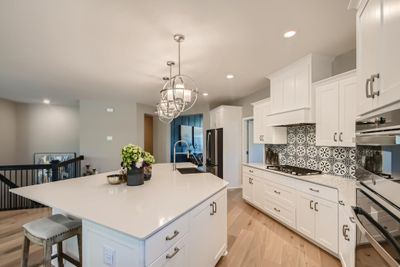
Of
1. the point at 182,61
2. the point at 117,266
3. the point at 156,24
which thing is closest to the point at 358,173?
the point at 117,266

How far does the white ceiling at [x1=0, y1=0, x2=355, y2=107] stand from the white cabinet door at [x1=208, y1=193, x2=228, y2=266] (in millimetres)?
1856

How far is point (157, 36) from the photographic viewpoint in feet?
7.45

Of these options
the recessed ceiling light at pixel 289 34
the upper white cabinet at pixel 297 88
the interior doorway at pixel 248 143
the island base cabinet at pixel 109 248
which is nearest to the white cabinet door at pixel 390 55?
the recessed ceiling light at pixel 289 34

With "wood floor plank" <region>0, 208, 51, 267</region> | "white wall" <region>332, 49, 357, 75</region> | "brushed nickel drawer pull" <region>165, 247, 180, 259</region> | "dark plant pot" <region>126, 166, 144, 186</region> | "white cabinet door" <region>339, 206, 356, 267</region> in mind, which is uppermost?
"white wall" <region>332, 49, 357, 75</region>

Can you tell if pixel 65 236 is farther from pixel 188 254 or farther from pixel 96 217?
pixel 188 254

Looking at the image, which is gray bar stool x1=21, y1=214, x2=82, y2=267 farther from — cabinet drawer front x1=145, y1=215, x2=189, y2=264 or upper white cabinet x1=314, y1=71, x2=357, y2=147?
upper white cabinet x1=314, y1=71, x2=357, y2=147

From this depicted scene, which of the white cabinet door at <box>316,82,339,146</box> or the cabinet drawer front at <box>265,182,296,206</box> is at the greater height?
the white cabinet door at <box>316,82,339,146</box>

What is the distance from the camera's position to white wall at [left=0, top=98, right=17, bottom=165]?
5731mm

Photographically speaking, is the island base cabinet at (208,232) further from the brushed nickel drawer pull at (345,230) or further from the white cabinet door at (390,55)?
the white cabinet door at (390,55)

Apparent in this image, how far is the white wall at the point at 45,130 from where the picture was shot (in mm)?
6441

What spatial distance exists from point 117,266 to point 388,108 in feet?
5.53

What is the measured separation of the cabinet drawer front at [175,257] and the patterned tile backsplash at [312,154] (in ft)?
8.03

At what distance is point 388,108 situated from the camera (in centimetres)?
94

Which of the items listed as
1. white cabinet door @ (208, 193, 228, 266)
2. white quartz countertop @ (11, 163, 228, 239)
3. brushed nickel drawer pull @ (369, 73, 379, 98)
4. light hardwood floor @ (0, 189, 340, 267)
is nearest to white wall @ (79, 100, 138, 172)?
light hardwood floor @ (0, 189, 340, 267)
